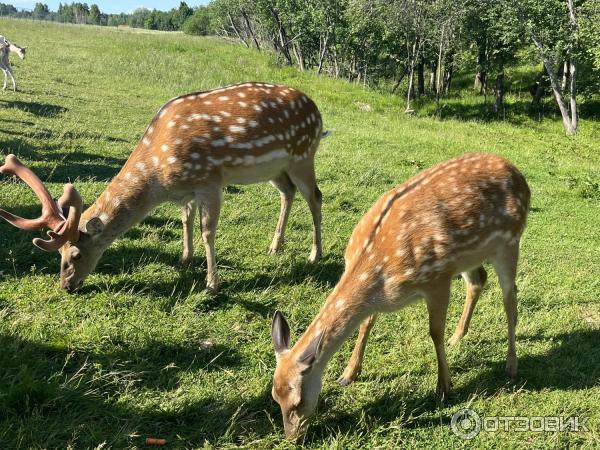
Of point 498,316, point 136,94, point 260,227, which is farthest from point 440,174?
point 136,94

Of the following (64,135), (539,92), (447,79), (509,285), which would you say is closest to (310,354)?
(509,285)

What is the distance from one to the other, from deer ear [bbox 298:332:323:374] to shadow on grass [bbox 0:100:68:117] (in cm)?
1087

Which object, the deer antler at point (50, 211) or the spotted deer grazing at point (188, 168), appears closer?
the deer antler at point (50, 211)

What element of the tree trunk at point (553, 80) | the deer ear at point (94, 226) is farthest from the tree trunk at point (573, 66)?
the deer ear at point (94, 226)

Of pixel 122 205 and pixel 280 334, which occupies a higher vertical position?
pixel 122 205

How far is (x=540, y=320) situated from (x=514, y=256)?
1.24m

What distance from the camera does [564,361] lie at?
4.43m

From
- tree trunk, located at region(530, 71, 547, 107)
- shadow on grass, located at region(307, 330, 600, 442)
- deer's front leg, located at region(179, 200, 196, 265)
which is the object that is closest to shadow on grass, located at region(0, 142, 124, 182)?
deer's front leg, located at region(179, 200, 196, 265)

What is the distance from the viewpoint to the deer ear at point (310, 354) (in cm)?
326

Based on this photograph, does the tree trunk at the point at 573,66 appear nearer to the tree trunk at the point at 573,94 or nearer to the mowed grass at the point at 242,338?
the tree trunk at the point at 573,94

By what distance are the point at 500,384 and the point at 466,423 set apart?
25.1 inches

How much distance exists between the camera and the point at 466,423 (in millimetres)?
3715

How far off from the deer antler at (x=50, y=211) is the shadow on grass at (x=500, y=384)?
2.82 m

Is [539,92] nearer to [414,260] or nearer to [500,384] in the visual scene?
[500,384]
